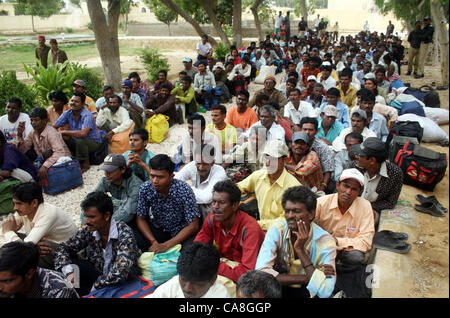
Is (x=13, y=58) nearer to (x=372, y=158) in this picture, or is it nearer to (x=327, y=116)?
(x=327, y=116)

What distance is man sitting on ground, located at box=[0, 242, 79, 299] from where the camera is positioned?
80.8 inches

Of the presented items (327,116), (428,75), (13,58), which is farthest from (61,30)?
(327,116)

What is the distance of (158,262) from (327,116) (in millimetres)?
3322

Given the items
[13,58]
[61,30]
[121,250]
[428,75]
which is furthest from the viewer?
[61,30]

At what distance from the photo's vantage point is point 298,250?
2.40 meters

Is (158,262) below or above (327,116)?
below

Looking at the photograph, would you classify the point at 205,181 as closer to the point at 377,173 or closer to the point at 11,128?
the point at 377,173

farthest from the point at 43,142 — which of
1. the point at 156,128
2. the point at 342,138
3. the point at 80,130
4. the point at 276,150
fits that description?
the point at 342,138

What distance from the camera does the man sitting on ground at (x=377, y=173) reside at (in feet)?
10.8

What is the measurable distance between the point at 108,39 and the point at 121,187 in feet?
21.7

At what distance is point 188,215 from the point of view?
315cm

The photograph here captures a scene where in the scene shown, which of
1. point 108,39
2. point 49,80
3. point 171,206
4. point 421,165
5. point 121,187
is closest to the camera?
point 171,206

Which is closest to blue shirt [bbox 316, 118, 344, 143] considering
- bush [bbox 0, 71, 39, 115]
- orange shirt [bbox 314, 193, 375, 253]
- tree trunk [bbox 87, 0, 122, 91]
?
orange shirt [bbox 314, 193, 375, 253]
